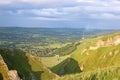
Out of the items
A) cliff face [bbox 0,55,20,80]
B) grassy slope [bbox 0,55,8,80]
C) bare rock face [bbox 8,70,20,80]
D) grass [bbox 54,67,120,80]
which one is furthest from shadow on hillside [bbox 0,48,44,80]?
grass [bbox 54,67,120,80]

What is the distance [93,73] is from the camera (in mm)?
15812

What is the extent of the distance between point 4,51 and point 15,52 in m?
6.95

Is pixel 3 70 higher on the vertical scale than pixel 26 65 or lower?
higher

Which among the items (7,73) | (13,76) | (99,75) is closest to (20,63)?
(7,73)

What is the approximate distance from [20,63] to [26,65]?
4.03 metres

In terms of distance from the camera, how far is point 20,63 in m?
154

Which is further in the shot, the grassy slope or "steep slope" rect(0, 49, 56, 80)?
"steep slope" rect(0, 49, 56, 80)

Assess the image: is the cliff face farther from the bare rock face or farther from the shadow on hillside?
the shadow on hillside

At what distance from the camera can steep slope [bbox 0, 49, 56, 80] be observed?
477 ft

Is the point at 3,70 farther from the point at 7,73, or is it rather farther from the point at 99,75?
the point at 99,75

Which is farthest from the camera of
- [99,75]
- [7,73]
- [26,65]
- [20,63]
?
[26,65]

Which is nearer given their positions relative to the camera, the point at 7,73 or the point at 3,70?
the point at 7,73

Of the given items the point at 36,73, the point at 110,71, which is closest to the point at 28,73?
the point at 36,73

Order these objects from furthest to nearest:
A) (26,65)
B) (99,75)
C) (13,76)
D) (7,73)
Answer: (26,65) < (7,73) < (13,76) < (99,75)
